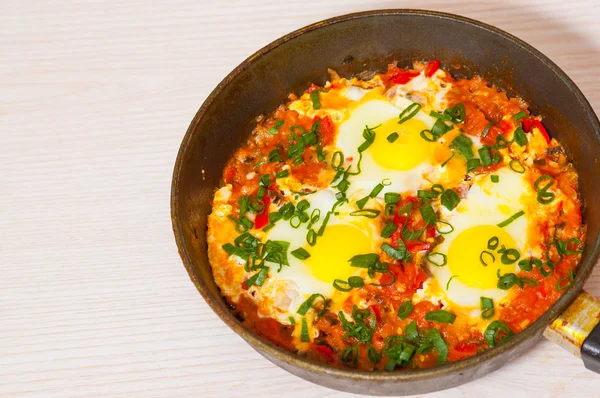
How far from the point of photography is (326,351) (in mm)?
2686

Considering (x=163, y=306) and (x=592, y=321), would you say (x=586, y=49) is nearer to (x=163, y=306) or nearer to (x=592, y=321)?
(x=592, y=321)

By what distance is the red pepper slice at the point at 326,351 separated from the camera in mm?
2678

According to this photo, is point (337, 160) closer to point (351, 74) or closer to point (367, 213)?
point (367, 213)

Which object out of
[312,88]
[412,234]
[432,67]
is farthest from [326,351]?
[432,67]

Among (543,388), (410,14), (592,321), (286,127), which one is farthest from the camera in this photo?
(286,127)

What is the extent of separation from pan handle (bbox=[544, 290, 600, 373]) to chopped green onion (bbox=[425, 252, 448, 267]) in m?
0.58

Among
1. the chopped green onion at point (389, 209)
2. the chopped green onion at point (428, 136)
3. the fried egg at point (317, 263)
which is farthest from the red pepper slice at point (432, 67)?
the fried egg at point (317, 263)

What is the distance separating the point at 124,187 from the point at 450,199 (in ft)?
5.34

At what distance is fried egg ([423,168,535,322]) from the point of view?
2.70 m

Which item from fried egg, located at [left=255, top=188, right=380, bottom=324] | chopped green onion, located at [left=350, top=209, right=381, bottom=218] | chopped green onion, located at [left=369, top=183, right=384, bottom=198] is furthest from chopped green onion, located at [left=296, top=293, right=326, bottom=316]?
chopped green onion, located at [left=369, top=183, right=384, bottom=198]

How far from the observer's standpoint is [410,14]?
9.83 feet

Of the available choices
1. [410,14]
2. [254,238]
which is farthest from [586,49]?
[254,238]

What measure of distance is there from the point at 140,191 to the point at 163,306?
65 centimetres

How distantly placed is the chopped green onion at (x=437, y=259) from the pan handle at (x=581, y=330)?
0.58 metres
